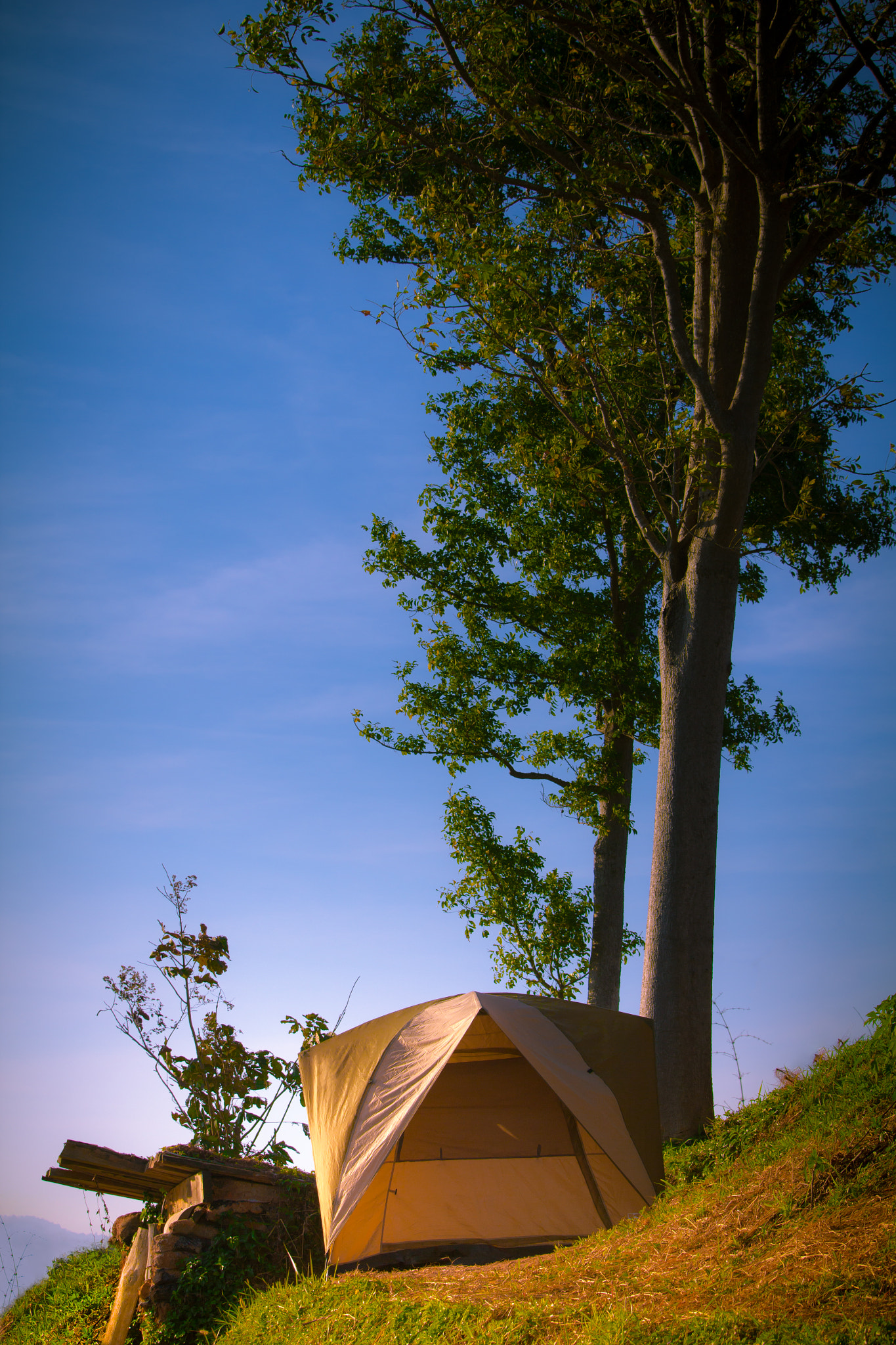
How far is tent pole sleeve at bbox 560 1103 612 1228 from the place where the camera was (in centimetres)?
862

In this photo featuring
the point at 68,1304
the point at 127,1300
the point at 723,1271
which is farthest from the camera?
the point at 68,1304

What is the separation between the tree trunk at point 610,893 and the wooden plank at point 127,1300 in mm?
6102

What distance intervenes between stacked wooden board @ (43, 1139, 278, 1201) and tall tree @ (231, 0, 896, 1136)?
13.1ft

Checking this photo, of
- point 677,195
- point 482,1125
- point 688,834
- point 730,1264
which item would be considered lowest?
point 730,1264

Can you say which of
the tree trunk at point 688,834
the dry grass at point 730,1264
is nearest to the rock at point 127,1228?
the dry grass at point 730,1264

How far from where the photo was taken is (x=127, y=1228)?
966 centimetres

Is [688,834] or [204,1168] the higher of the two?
[688,834]

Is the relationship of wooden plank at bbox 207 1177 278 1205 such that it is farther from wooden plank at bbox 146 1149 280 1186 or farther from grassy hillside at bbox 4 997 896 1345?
grassy hillside at bbox 4 997 896 1345

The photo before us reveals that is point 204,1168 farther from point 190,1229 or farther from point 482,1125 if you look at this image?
point 482,1125

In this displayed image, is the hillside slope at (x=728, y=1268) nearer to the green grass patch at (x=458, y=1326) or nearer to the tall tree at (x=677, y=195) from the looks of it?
the green grass patch at (x=458, y=1326)

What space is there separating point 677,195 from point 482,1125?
10.9m

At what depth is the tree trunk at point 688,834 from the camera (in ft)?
27.4

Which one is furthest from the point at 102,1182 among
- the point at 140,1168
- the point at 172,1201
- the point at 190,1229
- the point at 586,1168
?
the point at 586,1168

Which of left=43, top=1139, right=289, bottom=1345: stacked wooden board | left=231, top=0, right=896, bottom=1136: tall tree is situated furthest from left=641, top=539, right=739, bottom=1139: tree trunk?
left=43, top=1139, right=289, bottom=1345: stacked wooden board
